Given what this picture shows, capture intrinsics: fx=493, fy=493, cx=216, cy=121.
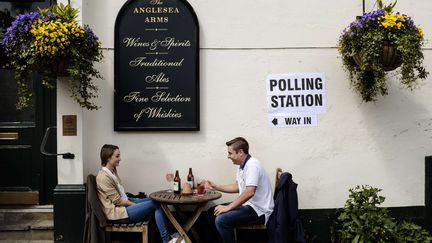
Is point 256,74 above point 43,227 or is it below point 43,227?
above

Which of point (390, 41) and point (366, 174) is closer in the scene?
point (390, 41)

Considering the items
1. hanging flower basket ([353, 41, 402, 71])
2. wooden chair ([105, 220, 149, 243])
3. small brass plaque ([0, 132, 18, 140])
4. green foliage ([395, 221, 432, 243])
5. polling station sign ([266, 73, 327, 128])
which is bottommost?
green foliage ([395, 221, 432, 243])

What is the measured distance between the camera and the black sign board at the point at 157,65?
604 centimetres

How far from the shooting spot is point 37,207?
6184mm

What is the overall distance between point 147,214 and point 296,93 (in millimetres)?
2359

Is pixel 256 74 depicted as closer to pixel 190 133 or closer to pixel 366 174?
pixel 190 133

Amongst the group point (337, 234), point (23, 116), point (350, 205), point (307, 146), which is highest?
point (23, 116)

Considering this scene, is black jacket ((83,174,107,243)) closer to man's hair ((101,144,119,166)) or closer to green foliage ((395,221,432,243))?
man's hair ((101,144,119,166))

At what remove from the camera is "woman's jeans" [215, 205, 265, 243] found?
5258 millimetres

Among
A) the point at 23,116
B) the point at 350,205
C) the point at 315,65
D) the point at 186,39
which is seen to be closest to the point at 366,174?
the point at 350,205

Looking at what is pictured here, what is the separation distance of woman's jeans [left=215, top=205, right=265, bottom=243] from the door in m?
2.33

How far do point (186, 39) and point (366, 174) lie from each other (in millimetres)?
2831

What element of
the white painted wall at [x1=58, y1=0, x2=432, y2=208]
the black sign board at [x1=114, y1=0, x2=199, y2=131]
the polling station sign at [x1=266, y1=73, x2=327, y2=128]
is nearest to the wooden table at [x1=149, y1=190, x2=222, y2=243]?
the white painted wall at [x1=58, y1=0, x2=432, y2=208]

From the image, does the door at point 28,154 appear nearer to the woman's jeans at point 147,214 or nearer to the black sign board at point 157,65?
the black sign board at point 157,65
